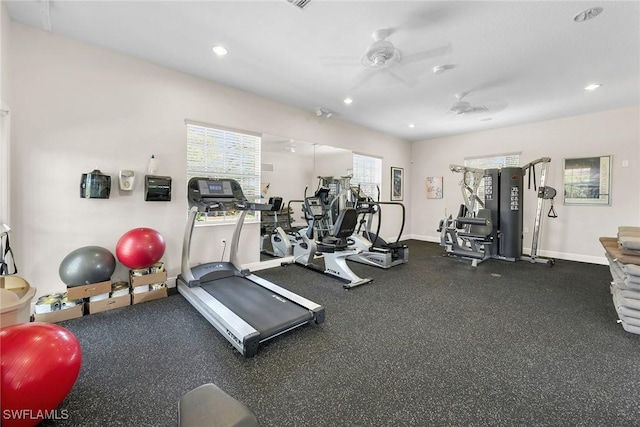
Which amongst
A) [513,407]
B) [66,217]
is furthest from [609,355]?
[66,217]

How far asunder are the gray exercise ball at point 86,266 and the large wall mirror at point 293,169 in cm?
226

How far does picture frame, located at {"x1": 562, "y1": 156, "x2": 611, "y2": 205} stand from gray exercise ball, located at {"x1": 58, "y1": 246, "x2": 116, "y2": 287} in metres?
7.90

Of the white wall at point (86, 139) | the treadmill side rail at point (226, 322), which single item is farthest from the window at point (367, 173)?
the treadmill side rail at point (226, 322)

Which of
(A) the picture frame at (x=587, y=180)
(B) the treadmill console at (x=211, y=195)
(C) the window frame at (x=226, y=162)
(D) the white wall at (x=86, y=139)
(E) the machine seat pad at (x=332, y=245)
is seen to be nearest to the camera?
(D) the white wall at (x=86, y=139)

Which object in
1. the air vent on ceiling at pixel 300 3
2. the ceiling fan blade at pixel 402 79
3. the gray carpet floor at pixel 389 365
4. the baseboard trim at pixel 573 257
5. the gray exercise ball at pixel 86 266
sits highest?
the ceiling fan blade at pixel 402 79

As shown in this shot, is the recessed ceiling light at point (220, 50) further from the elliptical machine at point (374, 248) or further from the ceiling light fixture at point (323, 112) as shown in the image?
the elliptical machine at point (374, 248)

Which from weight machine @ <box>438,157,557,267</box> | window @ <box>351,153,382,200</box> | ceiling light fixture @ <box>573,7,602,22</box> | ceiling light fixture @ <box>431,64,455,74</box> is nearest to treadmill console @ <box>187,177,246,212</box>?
ceiling light fixture @ <box>431,64,455,74</box>

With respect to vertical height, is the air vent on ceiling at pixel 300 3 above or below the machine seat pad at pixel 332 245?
above

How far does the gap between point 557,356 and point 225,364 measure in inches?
105

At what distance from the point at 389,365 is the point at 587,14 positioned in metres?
3.59

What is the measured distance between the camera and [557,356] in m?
2.14

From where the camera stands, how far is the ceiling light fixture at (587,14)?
2373 millimetres

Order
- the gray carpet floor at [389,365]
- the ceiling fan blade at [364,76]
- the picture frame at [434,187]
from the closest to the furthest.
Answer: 1. the gray carpet floor at [389,365]
2. the ceiling fan blade at [364,76]
3. the picture frame at [434,187]

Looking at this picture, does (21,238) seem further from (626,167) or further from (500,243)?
(626,167)
